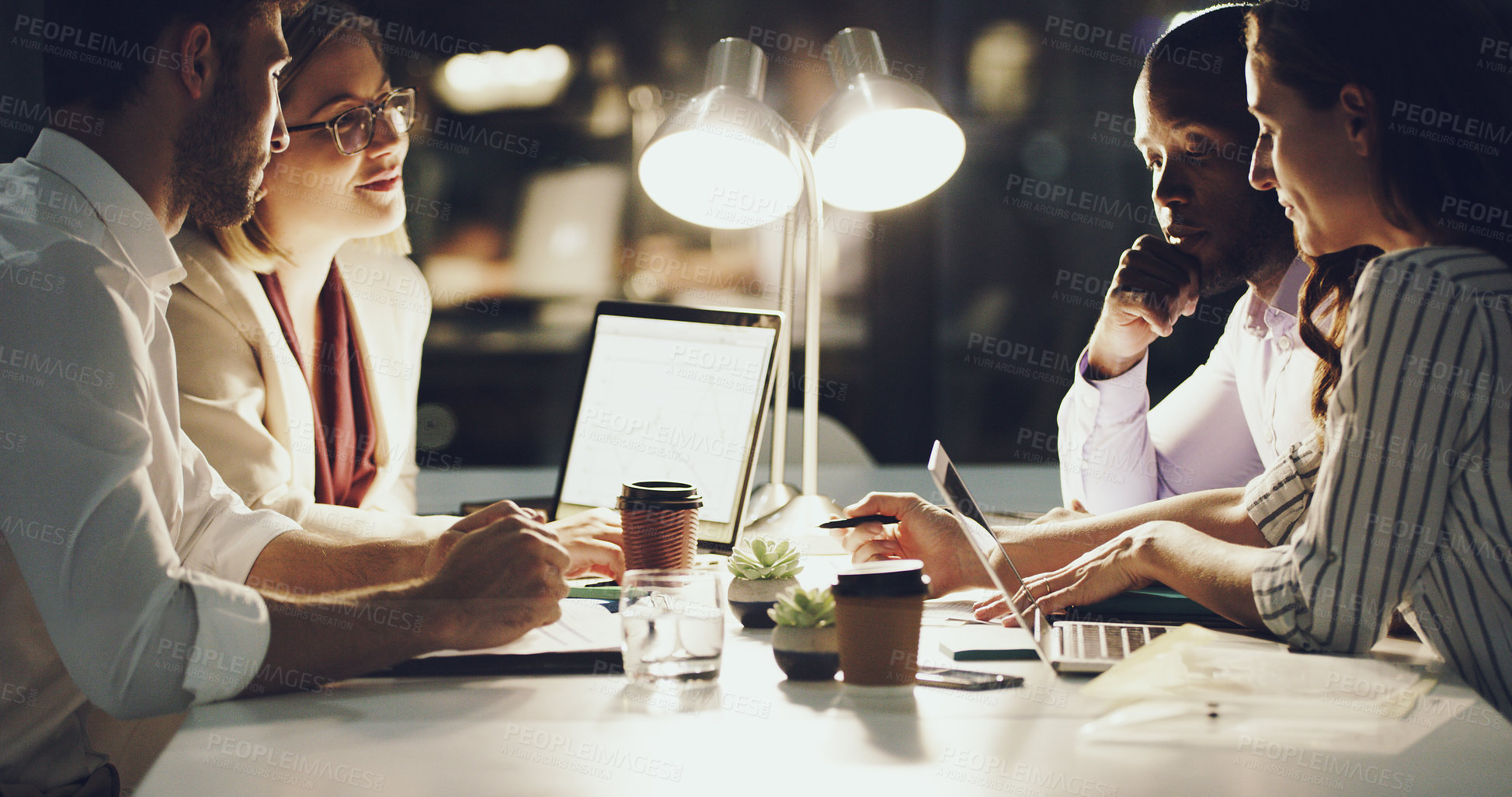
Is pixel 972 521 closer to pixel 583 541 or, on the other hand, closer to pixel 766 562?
pixel 766 562

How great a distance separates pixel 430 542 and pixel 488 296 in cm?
215

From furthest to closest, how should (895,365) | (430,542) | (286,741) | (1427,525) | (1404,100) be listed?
(895,365) < (430,542) < (1404,100) < (1427,525) < (286,741)

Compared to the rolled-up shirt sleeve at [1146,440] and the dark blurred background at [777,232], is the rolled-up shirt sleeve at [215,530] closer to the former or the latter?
the rolled-up shirt sleeve at [1146,440]

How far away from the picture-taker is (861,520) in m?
1.21

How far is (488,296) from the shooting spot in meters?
3.28

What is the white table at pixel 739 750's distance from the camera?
602mm

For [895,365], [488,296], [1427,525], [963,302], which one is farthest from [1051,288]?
[1427,525]

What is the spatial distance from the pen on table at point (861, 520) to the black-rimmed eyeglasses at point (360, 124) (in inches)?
47.3

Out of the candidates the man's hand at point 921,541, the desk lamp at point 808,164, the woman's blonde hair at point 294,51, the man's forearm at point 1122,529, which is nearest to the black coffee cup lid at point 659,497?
the man's hand at point 921,541

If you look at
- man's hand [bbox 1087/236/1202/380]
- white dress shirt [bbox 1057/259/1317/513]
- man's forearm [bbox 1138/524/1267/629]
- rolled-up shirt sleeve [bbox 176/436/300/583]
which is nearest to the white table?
man's forearm [bbox 1138/524/1267/629]

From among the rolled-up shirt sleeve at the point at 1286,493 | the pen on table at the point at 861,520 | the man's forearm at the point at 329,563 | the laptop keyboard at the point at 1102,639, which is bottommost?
the man's forearm at the point at 329,563

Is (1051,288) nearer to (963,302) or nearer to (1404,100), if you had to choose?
(963,302)

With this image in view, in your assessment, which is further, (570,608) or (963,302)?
(963,302)

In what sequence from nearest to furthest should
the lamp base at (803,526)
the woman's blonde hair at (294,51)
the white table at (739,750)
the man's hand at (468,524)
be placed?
the white table at (739,750) < the man's hand at (468,524) < the lamp base at (803,526) < the woman's blonde hair at (294,51)
